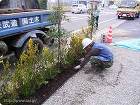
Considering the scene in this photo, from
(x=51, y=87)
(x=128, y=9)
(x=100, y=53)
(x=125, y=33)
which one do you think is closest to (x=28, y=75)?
(x=51, y=87)

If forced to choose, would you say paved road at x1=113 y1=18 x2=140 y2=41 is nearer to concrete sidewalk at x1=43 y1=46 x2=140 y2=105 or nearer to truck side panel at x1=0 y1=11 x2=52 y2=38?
truck side panel at x1=0 y1=11 x2=52 y2=38

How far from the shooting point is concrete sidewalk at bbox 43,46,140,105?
551 cm

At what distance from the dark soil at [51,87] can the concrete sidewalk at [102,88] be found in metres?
0.11

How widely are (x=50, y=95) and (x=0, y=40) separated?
2.06 metres

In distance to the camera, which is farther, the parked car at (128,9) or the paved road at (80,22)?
the parked car at (128,9)

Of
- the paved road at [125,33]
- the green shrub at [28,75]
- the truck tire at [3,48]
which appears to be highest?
the truck tire at [3,48]

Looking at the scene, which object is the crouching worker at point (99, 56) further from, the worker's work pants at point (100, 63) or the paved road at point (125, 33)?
the paved road at point (125, 33)

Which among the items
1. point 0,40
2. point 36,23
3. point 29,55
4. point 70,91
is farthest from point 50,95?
point 36,23

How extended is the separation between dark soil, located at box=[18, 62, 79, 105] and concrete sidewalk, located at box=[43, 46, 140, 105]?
0.35ft

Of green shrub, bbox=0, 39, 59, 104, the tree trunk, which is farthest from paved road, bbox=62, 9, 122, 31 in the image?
green shrub, bbox=0, 39, 59, 104

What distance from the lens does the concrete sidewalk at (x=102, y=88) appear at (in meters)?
5.51

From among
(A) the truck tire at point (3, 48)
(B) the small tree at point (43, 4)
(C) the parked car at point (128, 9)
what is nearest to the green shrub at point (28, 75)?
(A) the truck tire at point (3, 48)

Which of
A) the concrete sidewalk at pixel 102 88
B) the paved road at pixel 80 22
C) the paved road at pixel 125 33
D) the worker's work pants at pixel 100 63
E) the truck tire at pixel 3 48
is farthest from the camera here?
the paved road at pixel 80 22

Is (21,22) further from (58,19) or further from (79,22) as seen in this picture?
(79,22)
